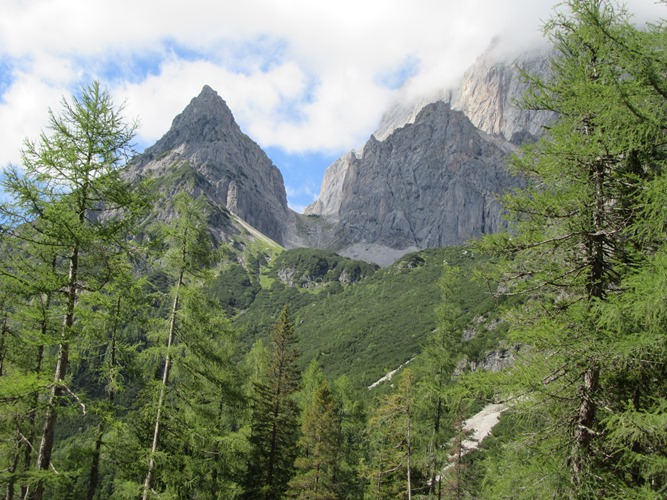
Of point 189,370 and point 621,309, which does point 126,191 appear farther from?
point 621,309

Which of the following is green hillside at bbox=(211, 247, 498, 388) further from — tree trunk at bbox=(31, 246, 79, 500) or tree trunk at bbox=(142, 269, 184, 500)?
tree trunk at bbox=(31, 246, 79, 500)

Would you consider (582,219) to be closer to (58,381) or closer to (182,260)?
(58,381)

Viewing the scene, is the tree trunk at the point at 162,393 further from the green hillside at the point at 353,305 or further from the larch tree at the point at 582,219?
the green hillside at the point at 353,305

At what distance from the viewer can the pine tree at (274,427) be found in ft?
73.9

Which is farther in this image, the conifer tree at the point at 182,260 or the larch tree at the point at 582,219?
the conifer tree at the point at 182,260

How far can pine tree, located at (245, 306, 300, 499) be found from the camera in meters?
22.5

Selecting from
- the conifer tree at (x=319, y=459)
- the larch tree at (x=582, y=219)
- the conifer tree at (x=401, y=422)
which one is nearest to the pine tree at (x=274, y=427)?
the conifer tree at (x=319, y=459)

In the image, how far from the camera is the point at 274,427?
74.7 ft

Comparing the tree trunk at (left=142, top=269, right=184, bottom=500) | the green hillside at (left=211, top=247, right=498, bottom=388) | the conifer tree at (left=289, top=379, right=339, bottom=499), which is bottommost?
the conifer tree at (left=289, top=379, right=339, bottom=499)

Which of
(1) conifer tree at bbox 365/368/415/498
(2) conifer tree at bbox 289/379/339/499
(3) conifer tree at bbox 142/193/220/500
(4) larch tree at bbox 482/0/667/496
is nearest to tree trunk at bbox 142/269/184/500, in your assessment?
(3) conifer tree at bbox 142/193/220/500

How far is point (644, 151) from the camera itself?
638cm

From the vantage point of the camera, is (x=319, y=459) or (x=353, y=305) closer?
(x=319, y=459)

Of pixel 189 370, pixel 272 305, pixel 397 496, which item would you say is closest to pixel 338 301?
pixel 272 305

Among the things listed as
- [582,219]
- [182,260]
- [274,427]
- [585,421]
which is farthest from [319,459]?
[582,219]
